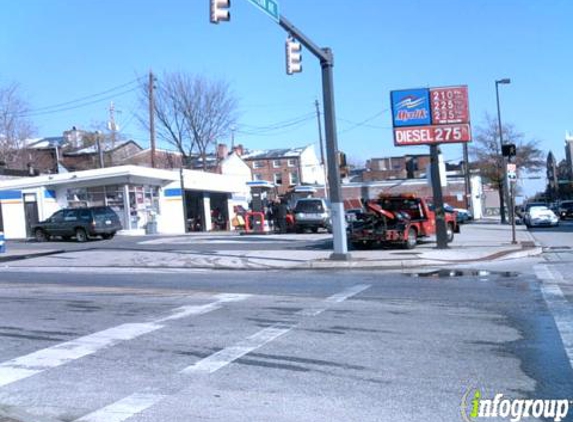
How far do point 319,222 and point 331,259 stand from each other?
45.1 feet

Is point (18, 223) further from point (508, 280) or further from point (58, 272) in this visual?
point (508, 280)

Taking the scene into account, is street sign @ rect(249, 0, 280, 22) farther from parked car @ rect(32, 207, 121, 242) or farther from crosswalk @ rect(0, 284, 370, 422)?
parked car @ rect(32, 207, 121, 242)

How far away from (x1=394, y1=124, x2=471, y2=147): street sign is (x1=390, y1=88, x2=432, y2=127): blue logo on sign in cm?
19

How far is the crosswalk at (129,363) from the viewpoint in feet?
19.0

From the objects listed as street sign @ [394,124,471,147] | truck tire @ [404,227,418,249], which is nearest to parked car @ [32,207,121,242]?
truck tire @ [404,227,418,249]

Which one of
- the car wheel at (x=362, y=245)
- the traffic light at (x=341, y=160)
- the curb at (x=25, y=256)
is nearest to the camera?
the traffic light at (x=341, y=160)

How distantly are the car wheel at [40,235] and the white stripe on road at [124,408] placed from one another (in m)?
27.6

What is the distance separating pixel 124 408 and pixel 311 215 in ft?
85.9

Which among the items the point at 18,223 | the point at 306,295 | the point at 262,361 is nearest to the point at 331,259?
the point at 306,295

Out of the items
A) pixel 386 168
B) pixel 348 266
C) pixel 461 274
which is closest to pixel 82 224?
pixel 348 266

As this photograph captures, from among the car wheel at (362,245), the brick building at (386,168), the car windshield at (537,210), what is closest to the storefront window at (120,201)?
the car wheel at (362,245)

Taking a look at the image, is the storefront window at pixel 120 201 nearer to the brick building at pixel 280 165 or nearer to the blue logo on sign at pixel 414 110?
the blue logo on sign at pixel 414 110

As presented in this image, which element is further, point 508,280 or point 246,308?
point 508,280

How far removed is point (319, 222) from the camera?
31719 millimetres
